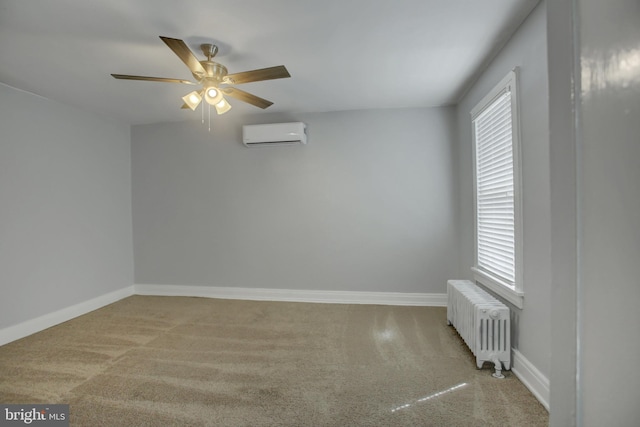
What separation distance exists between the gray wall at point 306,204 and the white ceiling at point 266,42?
2.40 feet

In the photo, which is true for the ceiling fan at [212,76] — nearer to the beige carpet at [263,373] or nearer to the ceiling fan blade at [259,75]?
the ceiling fan blade at [259,75]

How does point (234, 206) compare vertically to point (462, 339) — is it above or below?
above

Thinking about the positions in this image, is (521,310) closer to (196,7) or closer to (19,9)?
(196,7)

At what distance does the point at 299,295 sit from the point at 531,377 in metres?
2.62

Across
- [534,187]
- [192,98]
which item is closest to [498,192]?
[534,187]

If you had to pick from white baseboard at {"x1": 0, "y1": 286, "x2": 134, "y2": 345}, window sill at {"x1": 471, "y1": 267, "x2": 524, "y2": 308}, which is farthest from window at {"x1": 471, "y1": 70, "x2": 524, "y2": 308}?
white baseboard at {"x1": 0, "y1": 286, "x2": 134, "y2": 345}

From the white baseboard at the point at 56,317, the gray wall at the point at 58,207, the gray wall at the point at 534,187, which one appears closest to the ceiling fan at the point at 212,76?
the gray wall at the point at 534,187

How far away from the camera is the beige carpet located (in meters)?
1.72

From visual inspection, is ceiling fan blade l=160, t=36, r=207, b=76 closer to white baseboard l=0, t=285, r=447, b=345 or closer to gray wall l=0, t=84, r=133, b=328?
gray wall l=0, t=84, r=133, b=328

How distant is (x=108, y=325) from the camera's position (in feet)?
10.2

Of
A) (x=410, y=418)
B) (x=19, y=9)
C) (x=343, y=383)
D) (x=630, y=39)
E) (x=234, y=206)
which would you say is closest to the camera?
(x=630, y=39)

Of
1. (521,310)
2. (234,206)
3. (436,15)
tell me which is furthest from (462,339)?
(234,206)

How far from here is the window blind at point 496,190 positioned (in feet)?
7.27

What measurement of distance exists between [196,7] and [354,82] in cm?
162
